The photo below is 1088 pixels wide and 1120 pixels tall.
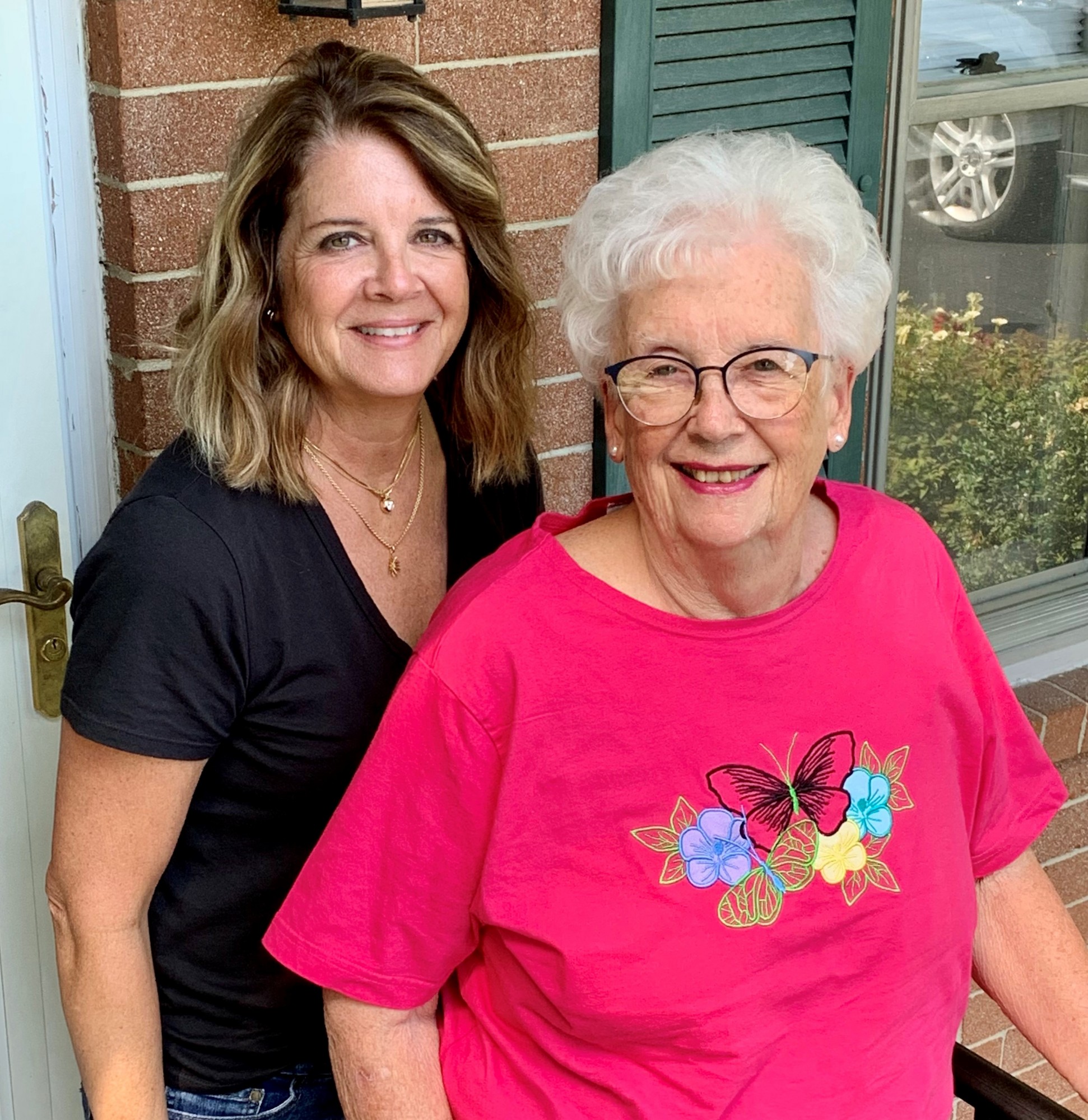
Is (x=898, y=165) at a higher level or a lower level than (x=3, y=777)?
higher

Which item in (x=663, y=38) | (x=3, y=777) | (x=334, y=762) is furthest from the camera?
(x=663, y=38)

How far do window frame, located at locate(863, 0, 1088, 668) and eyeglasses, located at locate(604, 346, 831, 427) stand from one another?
50.6 inches

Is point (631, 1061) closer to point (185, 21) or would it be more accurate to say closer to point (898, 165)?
point (185, 21)

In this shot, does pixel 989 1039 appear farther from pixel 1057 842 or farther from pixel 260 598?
pixel 260 598

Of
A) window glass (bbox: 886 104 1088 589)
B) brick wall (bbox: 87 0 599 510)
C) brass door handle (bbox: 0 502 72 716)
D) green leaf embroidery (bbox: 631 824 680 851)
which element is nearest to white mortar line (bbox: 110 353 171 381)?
brick wall (bbox: 87 0 599 510)

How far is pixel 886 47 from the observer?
2529 millimetres

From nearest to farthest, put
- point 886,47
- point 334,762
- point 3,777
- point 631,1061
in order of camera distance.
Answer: point 631,1061
point 334,762
point 3,777
point 886,47

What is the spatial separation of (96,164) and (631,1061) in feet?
4.07

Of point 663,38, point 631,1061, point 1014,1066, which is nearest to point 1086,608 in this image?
point 1014,1066

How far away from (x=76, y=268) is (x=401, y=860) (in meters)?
0.93

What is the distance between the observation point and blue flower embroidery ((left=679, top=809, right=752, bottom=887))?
148 centimetres

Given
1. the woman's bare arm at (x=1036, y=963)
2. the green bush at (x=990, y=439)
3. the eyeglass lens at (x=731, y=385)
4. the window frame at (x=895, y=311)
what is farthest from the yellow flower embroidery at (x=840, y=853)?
the green bush at (x=990, y=439)

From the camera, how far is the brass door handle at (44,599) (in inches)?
78.5

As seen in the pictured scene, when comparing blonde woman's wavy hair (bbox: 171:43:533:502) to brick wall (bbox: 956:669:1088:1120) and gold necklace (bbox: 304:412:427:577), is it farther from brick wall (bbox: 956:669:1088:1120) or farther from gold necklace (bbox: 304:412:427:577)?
brick wall (bbox: 956:669:1088:1120)
